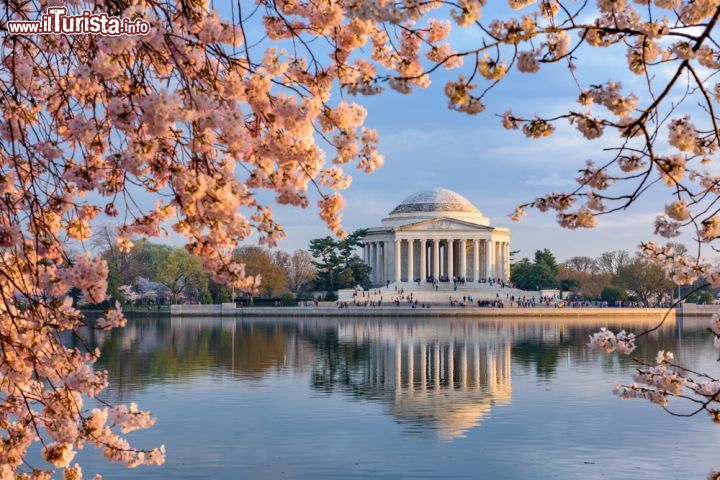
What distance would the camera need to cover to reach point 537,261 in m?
111

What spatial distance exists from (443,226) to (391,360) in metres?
77.7

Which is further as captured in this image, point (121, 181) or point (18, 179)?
point (18, 179)

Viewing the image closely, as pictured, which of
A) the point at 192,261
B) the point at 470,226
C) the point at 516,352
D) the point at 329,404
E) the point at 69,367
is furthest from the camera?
the point at 470,226

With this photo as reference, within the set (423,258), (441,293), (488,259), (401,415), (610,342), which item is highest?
(423,258)

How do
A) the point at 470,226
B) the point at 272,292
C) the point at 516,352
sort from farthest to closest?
the point at 470,226 < the point at 272,292 < the point at 516,352

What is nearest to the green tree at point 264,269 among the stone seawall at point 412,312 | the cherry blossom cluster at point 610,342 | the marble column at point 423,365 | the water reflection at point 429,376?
the stone seawall at point 412,312

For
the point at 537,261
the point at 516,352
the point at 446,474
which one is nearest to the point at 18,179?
the point at 446,474

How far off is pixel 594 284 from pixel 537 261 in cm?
1070

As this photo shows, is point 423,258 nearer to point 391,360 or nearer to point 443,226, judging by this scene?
point 443,226

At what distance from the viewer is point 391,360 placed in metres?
35.7

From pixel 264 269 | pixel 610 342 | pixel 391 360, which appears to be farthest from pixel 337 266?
pixel 610 342

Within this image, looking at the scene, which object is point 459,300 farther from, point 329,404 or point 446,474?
point 446,474

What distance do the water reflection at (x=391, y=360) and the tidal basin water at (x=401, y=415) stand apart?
0.33ft

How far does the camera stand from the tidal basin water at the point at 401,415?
17.0m
